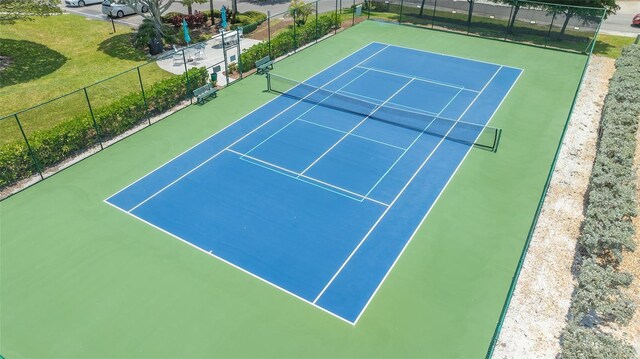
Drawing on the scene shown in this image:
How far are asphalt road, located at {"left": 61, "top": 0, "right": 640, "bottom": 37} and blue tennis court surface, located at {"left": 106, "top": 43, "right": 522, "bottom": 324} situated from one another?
54.2ft

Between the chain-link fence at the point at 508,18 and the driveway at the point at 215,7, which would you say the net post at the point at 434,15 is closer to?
the chain-link fence at the point at 508,18

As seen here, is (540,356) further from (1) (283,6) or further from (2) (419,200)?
(1) (283,6)

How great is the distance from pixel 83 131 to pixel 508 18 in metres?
25.9

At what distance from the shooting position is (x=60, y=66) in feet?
81.5

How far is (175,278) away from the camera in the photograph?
12.2m

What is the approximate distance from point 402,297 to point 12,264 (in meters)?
10.4

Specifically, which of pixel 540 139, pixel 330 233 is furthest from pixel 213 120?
pixel 540 139

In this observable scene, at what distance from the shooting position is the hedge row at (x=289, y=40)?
80.8 feet

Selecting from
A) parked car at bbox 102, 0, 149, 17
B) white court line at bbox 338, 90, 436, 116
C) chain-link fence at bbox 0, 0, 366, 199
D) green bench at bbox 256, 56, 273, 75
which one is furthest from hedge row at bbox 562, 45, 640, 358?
parked car at bbox 102, 0, 149, 17

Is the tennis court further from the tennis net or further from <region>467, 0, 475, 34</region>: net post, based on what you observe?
<region>467, 0, 475, 34</region>: net post

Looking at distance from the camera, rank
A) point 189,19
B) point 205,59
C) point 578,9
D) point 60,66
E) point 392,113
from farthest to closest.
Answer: point 189,19 → point 578,9 → point 205,59 → point 60,66 → point 392,113

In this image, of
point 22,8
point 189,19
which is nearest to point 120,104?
point 22,8

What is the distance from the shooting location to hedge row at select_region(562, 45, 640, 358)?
988 cm

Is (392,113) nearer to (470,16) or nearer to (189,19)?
(470,16)
